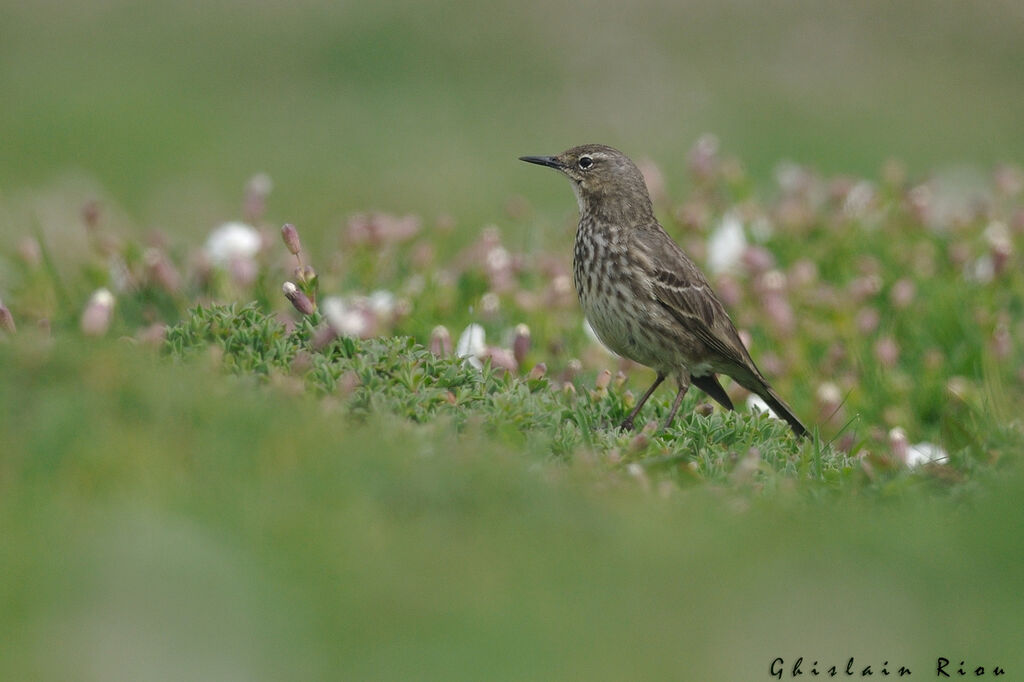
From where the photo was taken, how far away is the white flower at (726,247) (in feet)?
36.6

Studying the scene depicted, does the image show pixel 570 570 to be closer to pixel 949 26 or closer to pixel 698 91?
pixel 698 91

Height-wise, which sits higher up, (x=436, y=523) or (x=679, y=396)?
(x=679, y=396)

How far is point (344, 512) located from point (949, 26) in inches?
1043

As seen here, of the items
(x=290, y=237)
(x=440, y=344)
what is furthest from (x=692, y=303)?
(x=290, y=237)

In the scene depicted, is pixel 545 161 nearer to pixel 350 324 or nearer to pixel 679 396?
pixel 679 396

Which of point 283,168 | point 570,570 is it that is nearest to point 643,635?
point 570,570

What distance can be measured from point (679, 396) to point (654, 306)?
2.35 feet

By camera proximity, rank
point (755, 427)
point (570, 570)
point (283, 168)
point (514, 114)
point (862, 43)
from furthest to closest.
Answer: point (862, 43) < point (514, 114) < point (283, 168) < point (755, 427) < point (570, 570)

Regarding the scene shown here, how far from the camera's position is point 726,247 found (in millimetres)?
11227

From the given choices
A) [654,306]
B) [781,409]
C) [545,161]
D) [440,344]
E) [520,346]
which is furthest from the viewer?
[545,161]

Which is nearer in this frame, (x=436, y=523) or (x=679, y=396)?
(x=436, y=523)

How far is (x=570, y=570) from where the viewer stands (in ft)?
16.1

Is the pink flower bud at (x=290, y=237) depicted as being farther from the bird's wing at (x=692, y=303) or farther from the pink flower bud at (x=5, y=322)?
the bird's wing at (x=692, y=303)

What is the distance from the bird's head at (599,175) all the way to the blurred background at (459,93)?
273 inches
